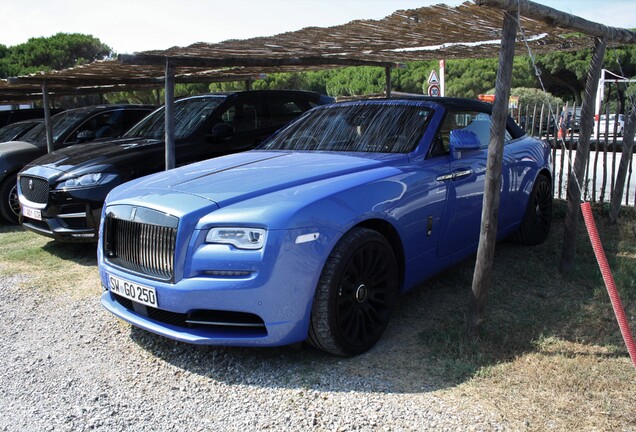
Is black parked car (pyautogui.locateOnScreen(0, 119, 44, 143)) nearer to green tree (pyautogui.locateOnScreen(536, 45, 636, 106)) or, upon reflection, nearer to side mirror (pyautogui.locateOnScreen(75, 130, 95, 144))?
side mirror (pyautogui.locateOnScreen(75, 130, 95, 144))

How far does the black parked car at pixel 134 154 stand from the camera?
18.9 ft

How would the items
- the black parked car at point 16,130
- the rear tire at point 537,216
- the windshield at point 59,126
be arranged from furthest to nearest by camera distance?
the black parked car at point 16,130 < the windshield at point 59,126 < the rear tire at point 537,216

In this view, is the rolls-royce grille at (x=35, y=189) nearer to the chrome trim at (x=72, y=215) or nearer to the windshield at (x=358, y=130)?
the chrome trim at (x=72, y=215)

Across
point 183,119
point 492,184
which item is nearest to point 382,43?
point 492,184

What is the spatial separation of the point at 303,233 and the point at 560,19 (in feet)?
8.10

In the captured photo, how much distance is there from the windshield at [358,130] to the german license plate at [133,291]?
191 cm

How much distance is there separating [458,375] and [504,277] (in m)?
1.97

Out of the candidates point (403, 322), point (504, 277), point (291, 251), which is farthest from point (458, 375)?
point (504, 277)

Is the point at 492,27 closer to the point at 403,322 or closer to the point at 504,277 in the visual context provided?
the point at 504,277

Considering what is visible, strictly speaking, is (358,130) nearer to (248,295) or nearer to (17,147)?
(248,295)

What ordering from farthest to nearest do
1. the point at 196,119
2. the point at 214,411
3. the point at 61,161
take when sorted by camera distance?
1. the point at 196,119
2. the point at 61,161
3. the point at 214,411

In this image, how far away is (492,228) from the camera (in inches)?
145

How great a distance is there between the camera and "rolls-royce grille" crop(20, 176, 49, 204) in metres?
5.96

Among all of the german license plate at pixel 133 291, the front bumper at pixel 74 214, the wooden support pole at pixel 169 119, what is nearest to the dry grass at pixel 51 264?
the front bumper at pixel 74 214
